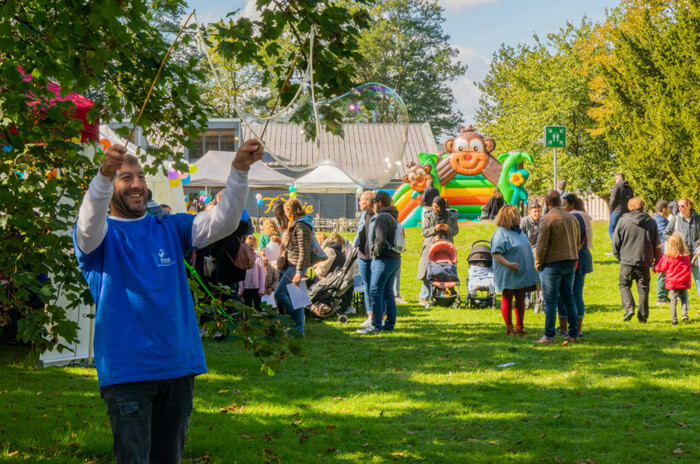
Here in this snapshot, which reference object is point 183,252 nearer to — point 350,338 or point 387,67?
point 350,338

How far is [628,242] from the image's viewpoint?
11.4m

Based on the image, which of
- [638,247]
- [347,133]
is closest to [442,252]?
[638,247]

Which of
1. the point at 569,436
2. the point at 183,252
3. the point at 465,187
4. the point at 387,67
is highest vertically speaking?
the point at 387,67

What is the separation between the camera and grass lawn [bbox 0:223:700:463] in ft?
17.8

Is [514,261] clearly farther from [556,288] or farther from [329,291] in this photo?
[329,291]

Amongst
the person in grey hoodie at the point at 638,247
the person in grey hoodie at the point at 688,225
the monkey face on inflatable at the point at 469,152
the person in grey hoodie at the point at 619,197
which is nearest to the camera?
the person in grey hoodie at the point at 638,247

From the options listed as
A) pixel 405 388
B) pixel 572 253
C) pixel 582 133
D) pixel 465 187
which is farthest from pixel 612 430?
pixel 582 133

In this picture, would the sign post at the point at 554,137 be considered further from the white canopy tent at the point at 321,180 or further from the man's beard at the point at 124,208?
the man's beard at the point at 124,208

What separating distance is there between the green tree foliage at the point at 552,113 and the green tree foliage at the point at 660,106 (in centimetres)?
993

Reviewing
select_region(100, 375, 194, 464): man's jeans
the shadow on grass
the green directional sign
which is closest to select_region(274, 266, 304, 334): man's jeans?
the shadow on grass

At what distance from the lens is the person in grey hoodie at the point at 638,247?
36.9ft

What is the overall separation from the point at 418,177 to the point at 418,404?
710 inches

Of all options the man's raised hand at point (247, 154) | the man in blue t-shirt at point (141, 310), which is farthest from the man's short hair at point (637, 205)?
the man's raised hand at point (247, 154)

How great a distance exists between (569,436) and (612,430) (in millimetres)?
396
